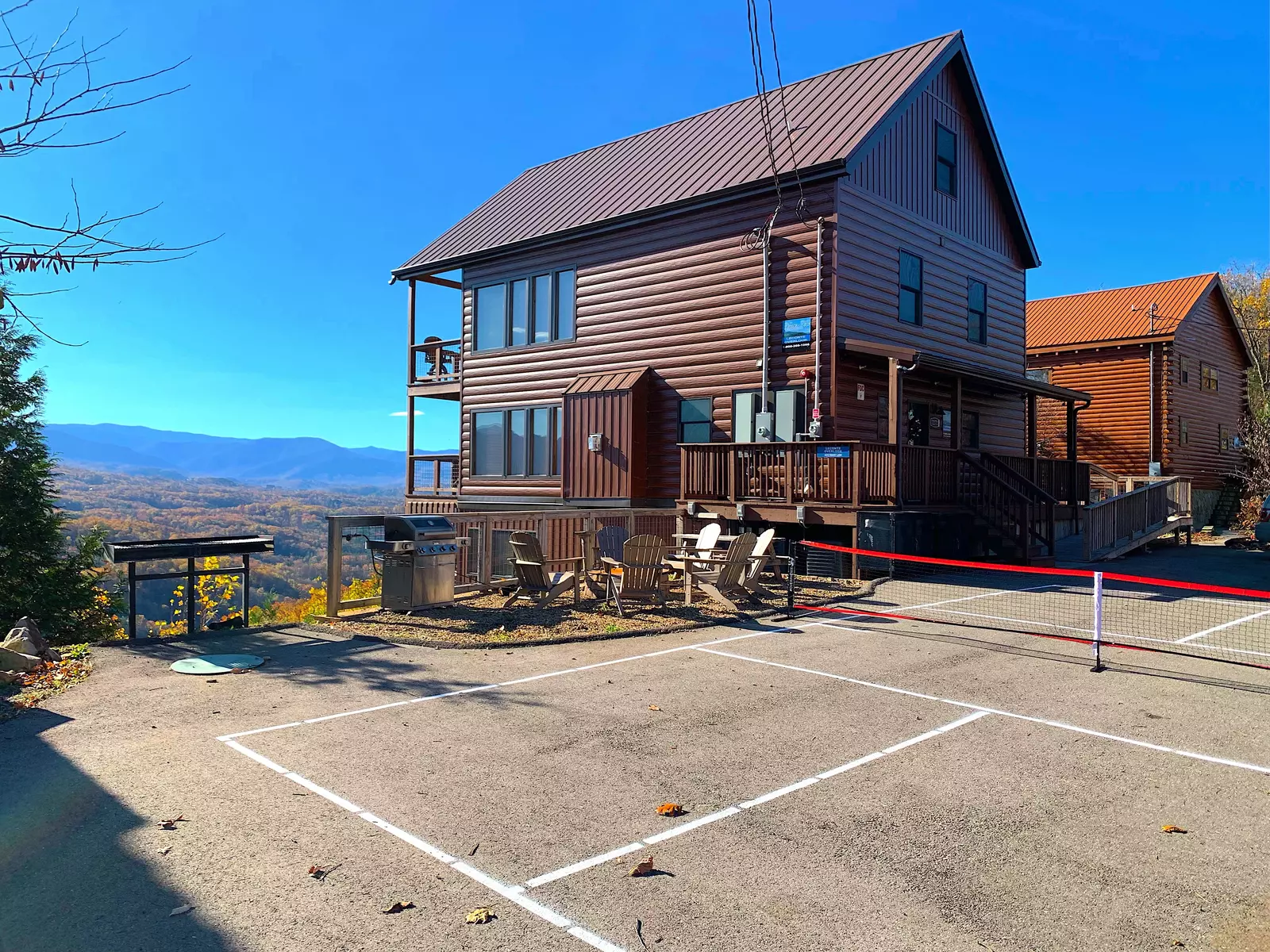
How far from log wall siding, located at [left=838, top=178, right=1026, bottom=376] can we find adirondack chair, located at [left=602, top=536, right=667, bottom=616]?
7478 mm

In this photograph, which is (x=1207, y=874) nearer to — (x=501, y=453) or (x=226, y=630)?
(x=226, y=630)

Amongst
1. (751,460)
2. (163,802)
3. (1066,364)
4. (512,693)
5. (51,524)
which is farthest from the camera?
(1066,364)

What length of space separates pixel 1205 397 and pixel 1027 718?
32757mm

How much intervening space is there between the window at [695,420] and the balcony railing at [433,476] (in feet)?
25.9

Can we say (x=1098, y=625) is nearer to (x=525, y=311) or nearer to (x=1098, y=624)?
(x=1098, y=624)

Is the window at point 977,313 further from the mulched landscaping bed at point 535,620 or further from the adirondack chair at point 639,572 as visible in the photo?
the adirondack chair at point 639,572

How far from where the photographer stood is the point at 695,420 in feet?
60.7

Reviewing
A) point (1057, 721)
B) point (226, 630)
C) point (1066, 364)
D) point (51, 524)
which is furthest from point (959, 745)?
point (1066, 364)

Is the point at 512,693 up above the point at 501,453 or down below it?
below

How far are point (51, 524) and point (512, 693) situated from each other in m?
16.0

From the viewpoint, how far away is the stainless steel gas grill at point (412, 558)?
10992 mm

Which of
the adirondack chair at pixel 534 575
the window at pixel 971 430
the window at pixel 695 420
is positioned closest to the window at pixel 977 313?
the window at pixel 971 430

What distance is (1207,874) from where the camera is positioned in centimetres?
393

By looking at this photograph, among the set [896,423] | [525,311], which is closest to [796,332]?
[896,423]
